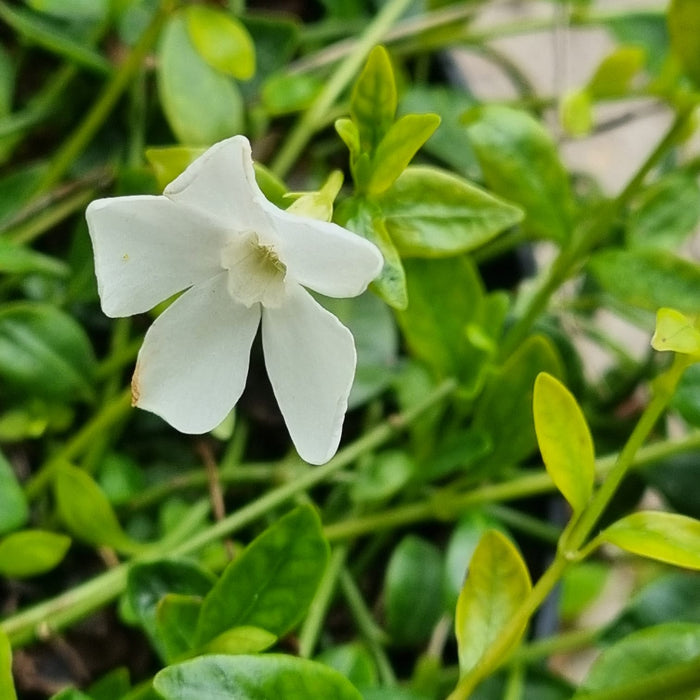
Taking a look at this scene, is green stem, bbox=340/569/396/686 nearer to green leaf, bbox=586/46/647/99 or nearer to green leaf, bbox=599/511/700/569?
green leaf, bbox=599/511/700/569

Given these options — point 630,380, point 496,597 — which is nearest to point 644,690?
point 496,597

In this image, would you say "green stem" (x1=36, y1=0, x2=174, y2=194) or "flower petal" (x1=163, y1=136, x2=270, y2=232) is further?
"green stem" (x1=36, y1=0, x2=174, y2=194)

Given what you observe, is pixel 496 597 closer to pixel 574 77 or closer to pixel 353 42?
pixel 353 42

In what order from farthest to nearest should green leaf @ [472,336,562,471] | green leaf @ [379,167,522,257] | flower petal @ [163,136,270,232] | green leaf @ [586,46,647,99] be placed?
green leaf @ [586,46,647,99], green leaf @ [472,336,562,471], green leaf @ [379,167,522,257], flower petal @ [163,136,270,232]

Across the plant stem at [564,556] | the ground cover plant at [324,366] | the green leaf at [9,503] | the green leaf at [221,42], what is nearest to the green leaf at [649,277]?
the ground cover plant at [324,366]

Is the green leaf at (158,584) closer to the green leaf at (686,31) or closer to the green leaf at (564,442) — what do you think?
the green leaf at (564,442)

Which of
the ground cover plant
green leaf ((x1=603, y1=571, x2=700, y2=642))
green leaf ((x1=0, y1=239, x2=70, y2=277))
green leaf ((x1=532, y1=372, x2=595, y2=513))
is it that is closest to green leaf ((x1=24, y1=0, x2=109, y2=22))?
the ground cover plant
